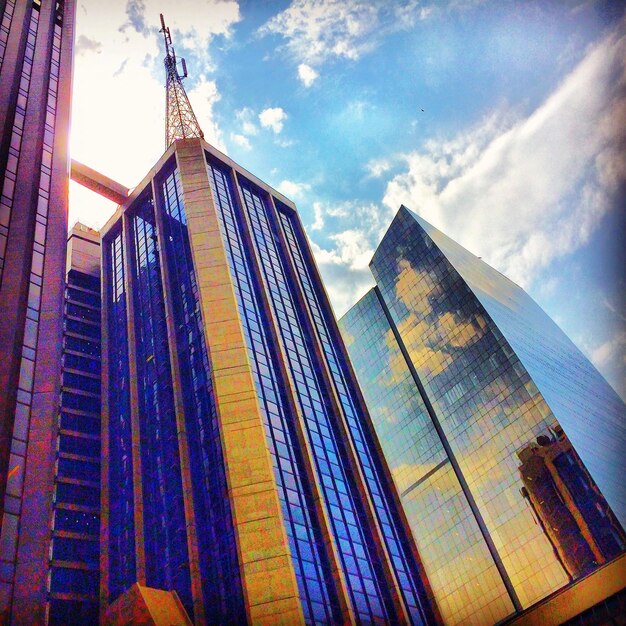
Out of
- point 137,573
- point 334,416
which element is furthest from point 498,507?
point 137,573

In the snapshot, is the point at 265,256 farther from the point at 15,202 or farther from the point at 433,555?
the point at 433,555

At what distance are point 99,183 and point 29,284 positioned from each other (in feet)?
223

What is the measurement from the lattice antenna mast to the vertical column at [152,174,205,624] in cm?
2097

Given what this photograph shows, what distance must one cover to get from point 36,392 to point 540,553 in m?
87.7

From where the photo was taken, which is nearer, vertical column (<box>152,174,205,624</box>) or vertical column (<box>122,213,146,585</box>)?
vertical column (<box>152,174,205,624</box>)

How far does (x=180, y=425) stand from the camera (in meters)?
72.4

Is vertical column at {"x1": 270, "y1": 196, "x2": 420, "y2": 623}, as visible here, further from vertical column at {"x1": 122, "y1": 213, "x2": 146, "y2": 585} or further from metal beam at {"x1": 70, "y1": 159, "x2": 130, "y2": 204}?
metal beam at {"x1": 70, "y1": 159, "x2": 130, "y2": 204}

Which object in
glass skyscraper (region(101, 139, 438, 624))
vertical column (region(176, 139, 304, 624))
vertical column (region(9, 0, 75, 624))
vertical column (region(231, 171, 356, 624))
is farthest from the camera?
vertical column (region(231, 171, 356, 624))

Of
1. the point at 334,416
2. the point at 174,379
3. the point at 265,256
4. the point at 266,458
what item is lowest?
the point at 266,458

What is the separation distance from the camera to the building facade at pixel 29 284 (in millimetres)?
32906

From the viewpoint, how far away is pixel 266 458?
6316 cm

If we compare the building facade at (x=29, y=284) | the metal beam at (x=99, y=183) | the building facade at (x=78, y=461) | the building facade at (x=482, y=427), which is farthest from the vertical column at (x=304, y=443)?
the building facade at (x=29, y=284)

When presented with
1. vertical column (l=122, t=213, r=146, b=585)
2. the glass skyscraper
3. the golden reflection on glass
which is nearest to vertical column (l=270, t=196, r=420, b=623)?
the glass skyscraper

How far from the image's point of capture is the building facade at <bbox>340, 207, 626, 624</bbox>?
99.4 meters
